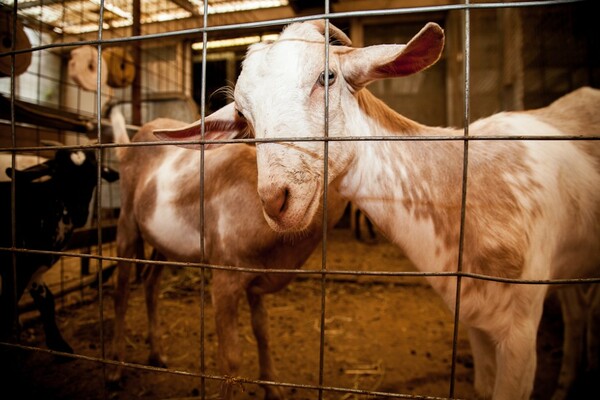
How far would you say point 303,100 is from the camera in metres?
1.31

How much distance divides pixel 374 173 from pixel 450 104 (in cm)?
783

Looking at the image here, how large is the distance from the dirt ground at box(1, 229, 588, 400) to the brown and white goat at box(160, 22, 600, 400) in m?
1.13

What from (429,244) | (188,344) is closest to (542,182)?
(429,244)

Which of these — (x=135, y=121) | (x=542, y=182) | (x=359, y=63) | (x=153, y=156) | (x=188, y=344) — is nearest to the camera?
(x=359, y=63)

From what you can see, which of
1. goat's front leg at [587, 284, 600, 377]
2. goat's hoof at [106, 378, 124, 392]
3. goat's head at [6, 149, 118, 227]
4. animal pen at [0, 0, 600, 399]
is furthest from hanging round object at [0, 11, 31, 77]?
goat's front leg at [587, 284, 600, 377]

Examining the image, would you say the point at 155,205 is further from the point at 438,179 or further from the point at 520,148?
the point at 520,148

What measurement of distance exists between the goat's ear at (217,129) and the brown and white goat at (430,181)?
0.03 metres

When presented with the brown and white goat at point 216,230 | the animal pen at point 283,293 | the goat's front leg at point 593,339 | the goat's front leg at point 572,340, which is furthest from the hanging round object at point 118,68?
the goat's front leg at point 593,339

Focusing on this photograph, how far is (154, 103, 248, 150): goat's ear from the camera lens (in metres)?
1.70

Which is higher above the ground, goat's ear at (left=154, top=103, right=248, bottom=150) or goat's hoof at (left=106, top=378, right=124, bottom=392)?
goat's ear at (left=154, top=103, right=248, bottom=150)

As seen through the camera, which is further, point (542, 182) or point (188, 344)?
point (188, 344)

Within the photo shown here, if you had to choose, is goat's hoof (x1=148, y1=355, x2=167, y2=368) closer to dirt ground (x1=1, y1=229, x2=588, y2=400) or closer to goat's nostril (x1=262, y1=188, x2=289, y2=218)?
dirt ground (x1=1, y1=229, x2=588, y2=400)

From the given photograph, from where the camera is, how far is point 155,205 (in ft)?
8.21

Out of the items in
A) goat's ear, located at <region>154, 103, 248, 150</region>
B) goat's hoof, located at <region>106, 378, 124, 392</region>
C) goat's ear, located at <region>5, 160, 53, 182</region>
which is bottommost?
goat's hoof, located at <region>106, 378, 124, 392</region>
